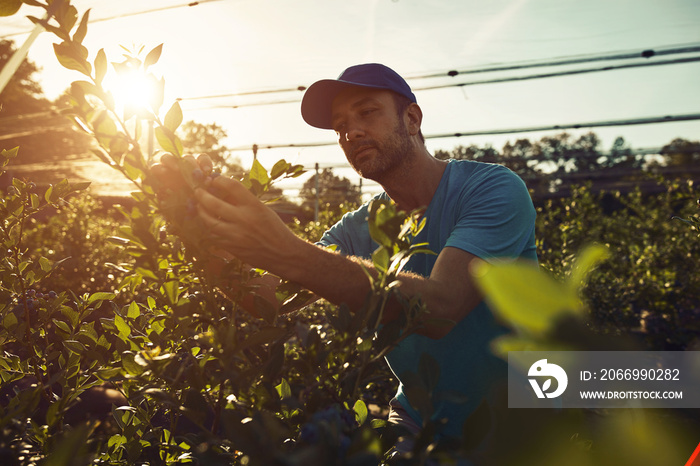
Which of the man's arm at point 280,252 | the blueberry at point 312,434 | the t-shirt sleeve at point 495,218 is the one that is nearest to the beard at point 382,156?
the t-shirt sleeve at point 495,218

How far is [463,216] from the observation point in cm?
178

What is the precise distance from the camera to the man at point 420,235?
0.89m

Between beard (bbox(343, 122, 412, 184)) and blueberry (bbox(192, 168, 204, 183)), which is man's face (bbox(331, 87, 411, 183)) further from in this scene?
blueberry (bbox(192, 168, 204, 183))

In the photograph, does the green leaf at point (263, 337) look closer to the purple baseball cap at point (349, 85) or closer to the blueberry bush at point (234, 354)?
the blueberry bush at point (234, 354)

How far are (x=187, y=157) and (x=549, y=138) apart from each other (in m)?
40.1

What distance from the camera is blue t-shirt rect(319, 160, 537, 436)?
1622mm

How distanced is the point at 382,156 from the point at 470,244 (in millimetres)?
867

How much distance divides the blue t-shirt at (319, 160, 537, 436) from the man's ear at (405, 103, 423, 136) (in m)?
0.35

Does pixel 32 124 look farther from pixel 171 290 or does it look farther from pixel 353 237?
pixel 171 290

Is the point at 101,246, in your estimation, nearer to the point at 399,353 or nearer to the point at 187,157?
the point at 399,353

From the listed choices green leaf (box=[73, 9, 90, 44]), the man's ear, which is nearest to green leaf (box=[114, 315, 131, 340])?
green leaf (box=[73, 9, 90, 44])

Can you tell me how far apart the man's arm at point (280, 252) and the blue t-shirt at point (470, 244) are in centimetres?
47

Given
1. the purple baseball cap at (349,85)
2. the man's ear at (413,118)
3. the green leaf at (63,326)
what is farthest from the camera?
the man's ear at (413,118)

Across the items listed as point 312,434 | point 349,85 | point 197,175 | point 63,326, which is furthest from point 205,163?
point 349,85
